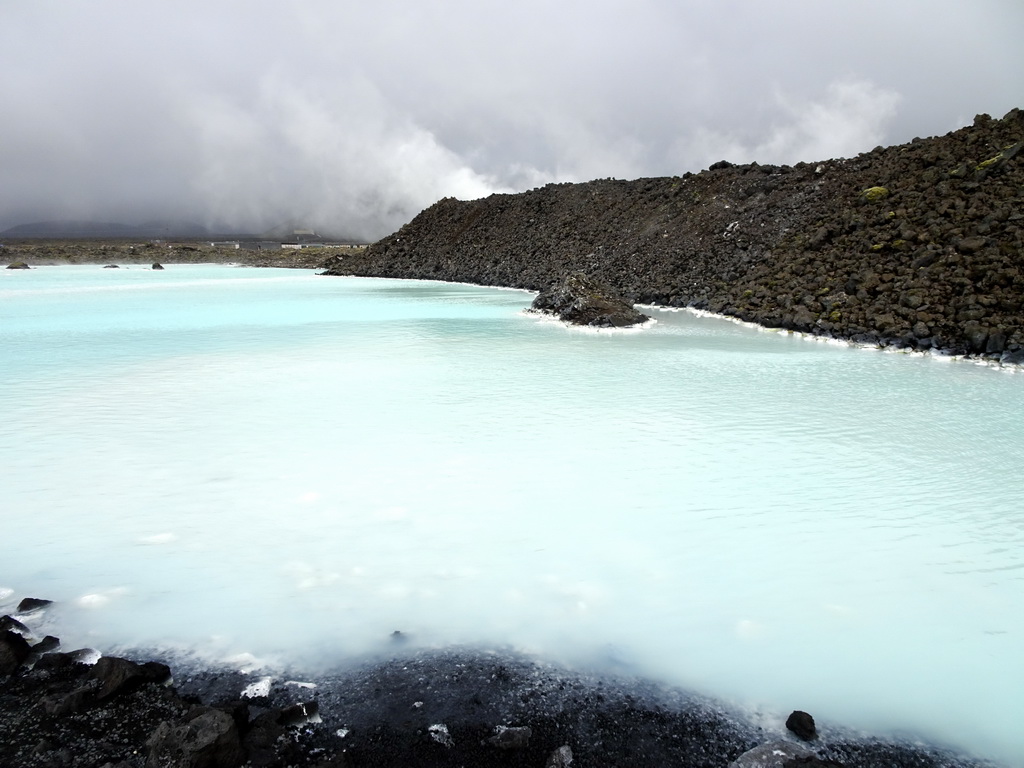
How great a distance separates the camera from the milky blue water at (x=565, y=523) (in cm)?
318

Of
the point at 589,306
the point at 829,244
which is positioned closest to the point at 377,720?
the point at 589,306

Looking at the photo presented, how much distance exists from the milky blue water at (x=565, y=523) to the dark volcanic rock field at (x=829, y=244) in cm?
353

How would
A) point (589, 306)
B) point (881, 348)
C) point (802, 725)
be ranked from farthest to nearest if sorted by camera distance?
point (589, 306) → point (881, 348) → point (802, 725)

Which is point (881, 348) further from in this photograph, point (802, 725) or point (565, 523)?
point (802, 725)

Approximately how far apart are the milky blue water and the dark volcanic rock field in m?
3.53

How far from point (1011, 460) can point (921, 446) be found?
2.32ft

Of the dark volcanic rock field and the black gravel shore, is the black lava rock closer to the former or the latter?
the black gravel shore

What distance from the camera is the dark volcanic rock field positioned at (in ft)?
41.9

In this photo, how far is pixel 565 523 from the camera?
456 centimetres

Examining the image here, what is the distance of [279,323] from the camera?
16.2m

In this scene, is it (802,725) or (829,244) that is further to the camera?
(829,244)

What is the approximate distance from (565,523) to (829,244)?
56.4ft

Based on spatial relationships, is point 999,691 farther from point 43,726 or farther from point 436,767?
point 43,726

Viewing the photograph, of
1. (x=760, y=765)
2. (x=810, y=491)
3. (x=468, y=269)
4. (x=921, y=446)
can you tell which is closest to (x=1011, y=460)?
(x=921, y=446)
